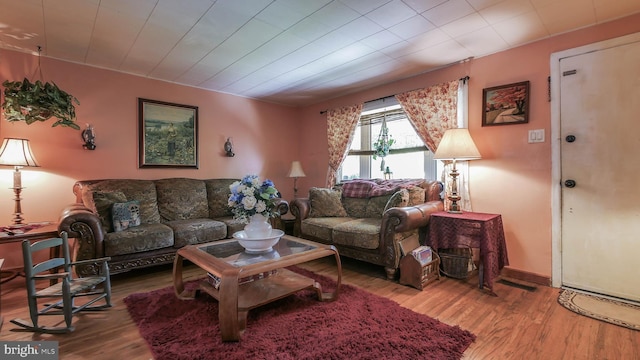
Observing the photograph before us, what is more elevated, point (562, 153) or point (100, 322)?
point (562, 153)

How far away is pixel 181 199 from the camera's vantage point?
Answer: 11.8 feet

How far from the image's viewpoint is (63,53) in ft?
9.53

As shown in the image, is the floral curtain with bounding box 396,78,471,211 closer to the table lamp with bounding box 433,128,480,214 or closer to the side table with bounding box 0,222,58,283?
the table lamp with bounding box 433,128,480,214

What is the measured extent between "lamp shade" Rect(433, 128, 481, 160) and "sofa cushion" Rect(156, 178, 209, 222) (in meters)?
2.92

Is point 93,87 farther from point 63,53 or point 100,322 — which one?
point 100,322

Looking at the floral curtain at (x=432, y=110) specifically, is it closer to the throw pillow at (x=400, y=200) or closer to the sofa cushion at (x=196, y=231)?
the throw pillow at (x=400, y=200)

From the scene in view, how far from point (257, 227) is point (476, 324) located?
1.71 metres

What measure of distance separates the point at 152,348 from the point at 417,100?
134 inches

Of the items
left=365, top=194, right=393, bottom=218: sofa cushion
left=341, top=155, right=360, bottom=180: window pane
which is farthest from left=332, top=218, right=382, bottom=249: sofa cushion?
left=341, top=155, right=360, bottom=180: window pane

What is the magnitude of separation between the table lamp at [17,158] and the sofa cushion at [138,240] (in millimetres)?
942

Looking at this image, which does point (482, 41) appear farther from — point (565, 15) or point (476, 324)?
point (476, 324)

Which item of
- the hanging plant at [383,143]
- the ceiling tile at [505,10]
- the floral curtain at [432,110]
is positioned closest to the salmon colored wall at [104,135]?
the hanging plant at [383,143]

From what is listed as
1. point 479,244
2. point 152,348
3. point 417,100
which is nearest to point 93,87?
point 152,348

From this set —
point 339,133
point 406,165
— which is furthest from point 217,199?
point 406,165
